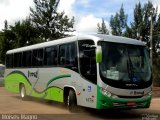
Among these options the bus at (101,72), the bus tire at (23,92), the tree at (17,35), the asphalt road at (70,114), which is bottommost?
the asphalt road at (70,114)

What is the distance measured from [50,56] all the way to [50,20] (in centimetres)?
3467

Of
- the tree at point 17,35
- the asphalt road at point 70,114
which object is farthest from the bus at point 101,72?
the tree at point 17,35

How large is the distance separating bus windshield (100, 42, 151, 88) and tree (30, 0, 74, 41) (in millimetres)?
37527

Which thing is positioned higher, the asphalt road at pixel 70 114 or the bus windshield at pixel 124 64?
the bus windshield at pixel 124 64

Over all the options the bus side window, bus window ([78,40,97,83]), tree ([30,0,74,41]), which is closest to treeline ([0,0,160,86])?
tree ([30,0,74,41])

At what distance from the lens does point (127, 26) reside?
46.6m

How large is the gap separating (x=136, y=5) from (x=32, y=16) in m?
15.2

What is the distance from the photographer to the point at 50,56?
19.5 metres

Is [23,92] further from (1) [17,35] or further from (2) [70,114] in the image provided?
(1) [17,35]

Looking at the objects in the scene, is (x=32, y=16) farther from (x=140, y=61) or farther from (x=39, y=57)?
(x=140, y=61)

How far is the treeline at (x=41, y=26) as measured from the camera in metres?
53.5

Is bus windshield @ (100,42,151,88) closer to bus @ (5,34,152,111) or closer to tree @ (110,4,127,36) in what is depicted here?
bus @ (5,34,152,111)

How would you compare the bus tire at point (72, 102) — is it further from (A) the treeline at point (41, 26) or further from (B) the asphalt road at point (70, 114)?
(A) the treeline at point (41, 26)

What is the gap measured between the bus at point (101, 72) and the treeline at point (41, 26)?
3435cm
